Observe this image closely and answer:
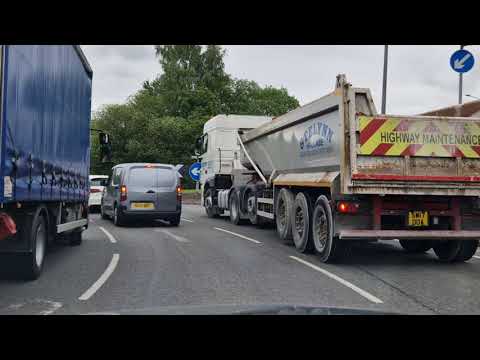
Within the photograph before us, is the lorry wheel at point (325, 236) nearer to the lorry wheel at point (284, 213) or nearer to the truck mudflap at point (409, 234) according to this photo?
the truck mudflap at point (409, 234)

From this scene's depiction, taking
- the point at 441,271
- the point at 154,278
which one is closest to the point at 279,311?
the point at 154,278

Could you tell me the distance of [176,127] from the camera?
173 ft

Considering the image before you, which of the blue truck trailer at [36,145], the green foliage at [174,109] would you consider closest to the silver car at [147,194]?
the blue truck trailer at [36,145]

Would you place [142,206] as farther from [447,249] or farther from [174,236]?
[447,249]

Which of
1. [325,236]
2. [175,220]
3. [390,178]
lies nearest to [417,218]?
[390,178]

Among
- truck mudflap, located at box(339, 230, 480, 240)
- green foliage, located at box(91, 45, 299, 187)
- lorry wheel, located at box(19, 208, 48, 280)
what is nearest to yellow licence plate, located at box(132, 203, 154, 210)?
lorry wheel, located at box(19, 208, 48, 280)

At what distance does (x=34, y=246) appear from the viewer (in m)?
6.95

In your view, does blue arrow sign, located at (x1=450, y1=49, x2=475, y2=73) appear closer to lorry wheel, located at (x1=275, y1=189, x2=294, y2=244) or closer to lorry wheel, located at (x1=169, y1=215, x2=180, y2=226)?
lorry wheel, located at (x1=275, y1=189, x2=294, y2=244)

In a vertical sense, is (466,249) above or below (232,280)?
above

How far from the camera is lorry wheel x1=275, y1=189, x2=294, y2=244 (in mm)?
11086

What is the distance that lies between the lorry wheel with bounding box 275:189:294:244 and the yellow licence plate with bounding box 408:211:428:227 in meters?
2.84

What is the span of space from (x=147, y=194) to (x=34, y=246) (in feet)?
27.9
